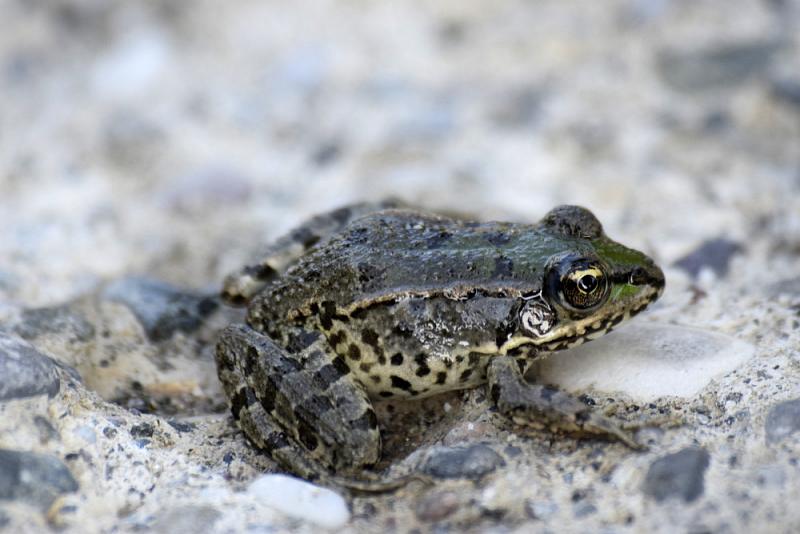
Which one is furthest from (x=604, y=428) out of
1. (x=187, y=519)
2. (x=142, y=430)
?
(x=142, y=430)

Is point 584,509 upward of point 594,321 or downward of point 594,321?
downward

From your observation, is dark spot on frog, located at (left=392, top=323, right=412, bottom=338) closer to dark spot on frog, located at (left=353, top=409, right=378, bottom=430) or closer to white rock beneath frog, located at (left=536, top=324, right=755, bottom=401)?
dark spot on frog, located at (left=353, top=409, right=378, bottom=430)

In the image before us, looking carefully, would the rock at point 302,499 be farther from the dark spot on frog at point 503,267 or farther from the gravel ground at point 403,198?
the dark spot on frog at point 503,267

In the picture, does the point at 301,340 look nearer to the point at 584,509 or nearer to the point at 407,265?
the point at 407,265

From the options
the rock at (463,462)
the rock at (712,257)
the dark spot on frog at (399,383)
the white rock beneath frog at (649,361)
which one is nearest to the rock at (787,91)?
the rock at (712,257)

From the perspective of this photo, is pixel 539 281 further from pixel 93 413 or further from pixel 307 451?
pixel 93 413

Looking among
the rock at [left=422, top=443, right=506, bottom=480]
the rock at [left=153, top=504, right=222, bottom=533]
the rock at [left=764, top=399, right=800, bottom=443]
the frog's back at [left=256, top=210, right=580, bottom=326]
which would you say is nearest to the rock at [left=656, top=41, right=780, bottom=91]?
the frog's back at [left=256, top=210, right=580, bottom=326]
